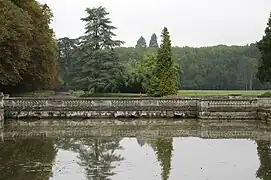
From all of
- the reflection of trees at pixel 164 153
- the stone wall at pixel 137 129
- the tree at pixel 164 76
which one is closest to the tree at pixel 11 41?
the stone wall at pixel 137 129

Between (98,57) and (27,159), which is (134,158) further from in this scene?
(98,57)

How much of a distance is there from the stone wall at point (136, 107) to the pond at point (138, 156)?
7.62m

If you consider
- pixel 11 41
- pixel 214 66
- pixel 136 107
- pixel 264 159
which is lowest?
pixel 264 159

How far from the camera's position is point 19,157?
574 inches

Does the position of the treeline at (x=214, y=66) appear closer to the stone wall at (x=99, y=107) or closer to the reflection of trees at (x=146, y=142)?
the stone wall at (x=99, y=107)

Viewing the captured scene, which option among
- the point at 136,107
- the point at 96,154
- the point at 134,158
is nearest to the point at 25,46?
the point at 136,107

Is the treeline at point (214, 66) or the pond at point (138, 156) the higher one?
the treeline at point (214, 66)

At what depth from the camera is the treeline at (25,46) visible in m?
32.4

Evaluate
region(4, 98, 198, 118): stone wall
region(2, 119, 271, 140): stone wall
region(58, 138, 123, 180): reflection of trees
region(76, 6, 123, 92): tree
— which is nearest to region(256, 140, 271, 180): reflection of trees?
region(2, 119, 271, 140): stone wall

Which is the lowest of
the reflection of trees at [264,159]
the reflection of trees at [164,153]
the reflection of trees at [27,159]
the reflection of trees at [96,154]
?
the reflection of trees at [264,159]

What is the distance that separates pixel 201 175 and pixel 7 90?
34446mm

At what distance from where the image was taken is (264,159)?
1467 centimetres

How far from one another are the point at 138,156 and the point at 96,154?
145 cm

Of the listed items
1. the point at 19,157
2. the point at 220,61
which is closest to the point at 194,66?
the point at 220,61
